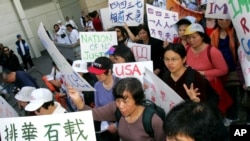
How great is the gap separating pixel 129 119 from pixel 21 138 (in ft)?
2.82

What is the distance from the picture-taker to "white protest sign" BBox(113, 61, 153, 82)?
3225 mm

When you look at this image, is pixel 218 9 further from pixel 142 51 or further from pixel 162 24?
pixel 142 51

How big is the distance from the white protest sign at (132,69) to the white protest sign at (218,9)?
109cm

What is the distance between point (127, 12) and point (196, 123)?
11.9ft

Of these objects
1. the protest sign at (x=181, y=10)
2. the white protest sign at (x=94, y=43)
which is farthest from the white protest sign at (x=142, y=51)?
the protest sign at (x=181, y=10)

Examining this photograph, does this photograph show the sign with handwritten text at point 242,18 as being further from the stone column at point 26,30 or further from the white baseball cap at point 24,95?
the stone column at point 26,30

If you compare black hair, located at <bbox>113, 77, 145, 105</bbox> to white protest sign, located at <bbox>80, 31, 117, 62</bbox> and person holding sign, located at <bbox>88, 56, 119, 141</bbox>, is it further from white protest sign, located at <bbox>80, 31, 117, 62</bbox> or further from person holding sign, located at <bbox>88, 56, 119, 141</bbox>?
white protest sign, located at <bbox>80, 31, 117, 62</bbox>

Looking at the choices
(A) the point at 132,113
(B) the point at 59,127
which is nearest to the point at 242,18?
(A) the point at 132,113

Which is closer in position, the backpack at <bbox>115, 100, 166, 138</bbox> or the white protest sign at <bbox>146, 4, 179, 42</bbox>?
the backpack at <bbox>115, 100, 166, 138</bbox>

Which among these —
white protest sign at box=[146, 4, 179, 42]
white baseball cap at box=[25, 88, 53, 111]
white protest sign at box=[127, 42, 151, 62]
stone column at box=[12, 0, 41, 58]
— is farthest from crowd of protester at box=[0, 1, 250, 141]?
stone column at box=[12, 0, 41, 58]

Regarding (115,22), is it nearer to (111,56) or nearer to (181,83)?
(111,56)

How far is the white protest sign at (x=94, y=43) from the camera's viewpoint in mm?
4426

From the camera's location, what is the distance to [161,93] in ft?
8.52

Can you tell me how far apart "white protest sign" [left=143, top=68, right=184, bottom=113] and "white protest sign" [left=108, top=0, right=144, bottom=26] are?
218cm
